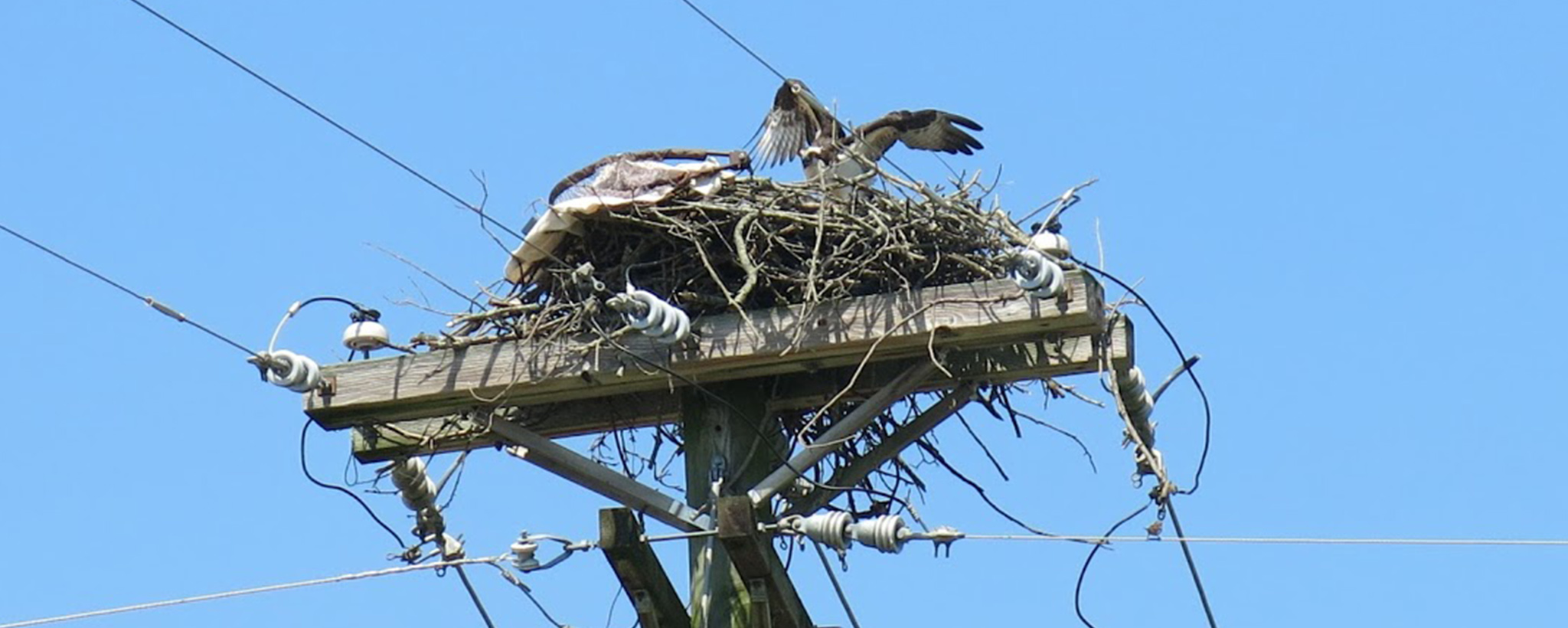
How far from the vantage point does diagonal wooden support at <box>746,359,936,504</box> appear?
26.4ft

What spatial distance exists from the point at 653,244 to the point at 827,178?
2.34 ft

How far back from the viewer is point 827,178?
358 inches

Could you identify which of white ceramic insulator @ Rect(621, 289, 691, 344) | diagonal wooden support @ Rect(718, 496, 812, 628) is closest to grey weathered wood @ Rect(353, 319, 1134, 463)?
white ceramic insulator @ Rect(621, 289, 691, 344)

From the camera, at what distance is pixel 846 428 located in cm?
814

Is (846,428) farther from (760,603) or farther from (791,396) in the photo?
(760,603)

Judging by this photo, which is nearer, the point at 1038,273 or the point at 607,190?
the point at 1038,273

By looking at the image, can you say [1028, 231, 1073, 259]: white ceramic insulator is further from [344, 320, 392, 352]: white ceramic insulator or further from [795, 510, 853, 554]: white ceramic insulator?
[344, 320, 392, 352]: white ceramic insulator

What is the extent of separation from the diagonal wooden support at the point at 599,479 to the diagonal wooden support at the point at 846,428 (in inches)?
8.1

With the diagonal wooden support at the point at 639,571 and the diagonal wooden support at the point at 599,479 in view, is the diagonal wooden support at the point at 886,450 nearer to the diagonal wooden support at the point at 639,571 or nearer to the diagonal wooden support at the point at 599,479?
the diagonal wooden support at the point at 599,479

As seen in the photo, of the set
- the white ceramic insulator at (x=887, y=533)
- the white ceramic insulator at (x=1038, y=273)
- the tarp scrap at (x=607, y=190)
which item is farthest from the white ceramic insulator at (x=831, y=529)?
the tarp scrap at (x=607, y=190)

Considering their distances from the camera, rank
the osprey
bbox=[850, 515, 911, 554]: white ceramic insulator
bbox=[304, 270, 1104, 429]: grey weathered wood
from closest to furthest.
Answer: bbox=[850, 515, 911, 554]: white ceramic insulator
bbox=[304, 270, 1104, 429]: grey weathered wood
the osprey

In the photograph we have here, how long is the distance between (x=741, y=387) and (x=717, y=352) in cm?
32

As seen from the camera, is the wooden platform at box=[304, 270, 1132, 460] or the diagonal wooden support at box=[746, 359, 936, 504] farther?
the diagonal wooden support at box=[746, 359, 936, 504]

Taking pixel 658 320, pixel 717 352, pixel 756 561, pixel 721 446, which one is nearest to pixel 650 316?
pixel 658 320
